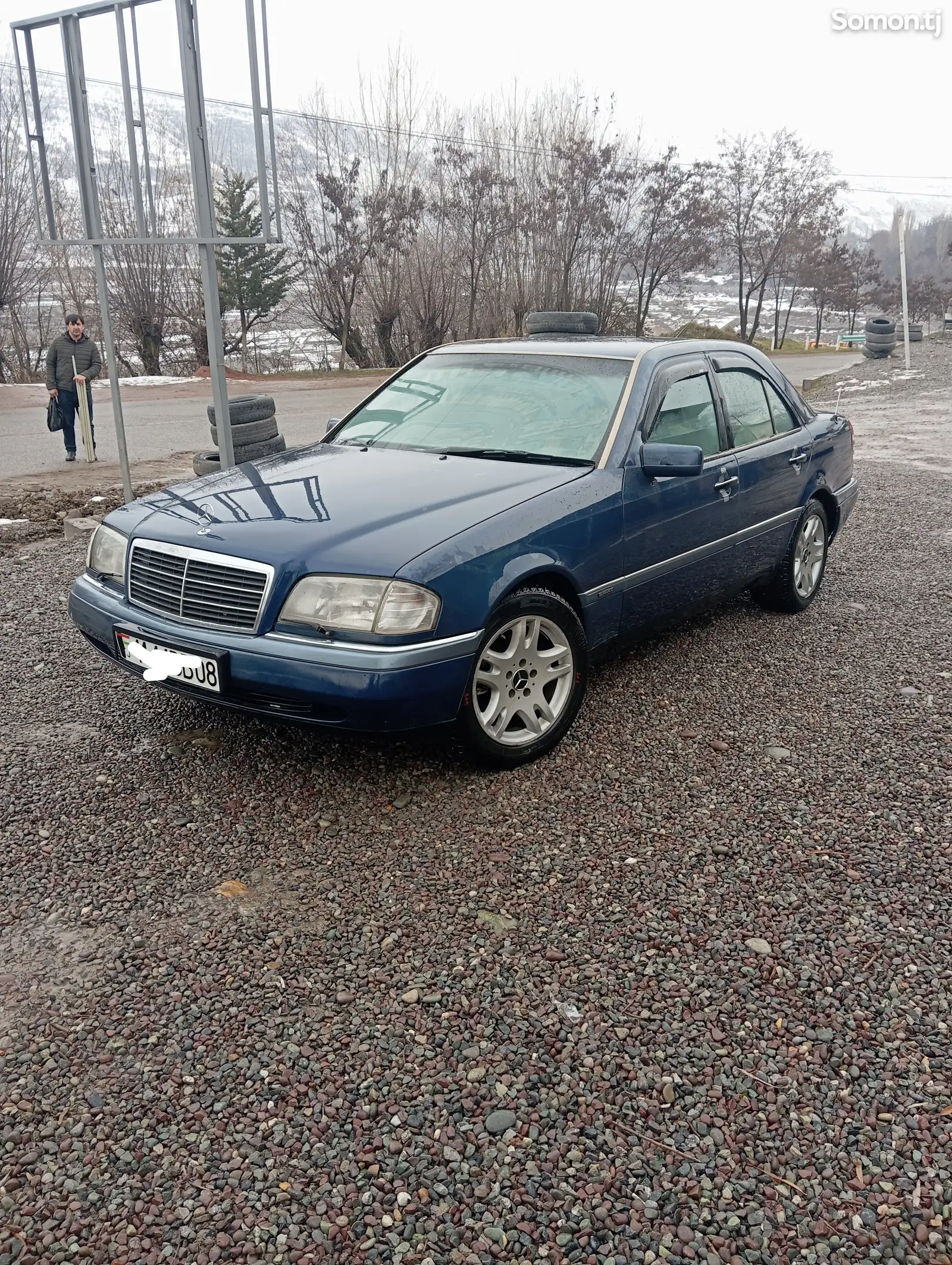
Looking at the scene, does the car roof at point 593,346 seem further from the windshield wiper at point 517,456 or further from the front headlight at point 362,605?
the front headlight at point 362,605

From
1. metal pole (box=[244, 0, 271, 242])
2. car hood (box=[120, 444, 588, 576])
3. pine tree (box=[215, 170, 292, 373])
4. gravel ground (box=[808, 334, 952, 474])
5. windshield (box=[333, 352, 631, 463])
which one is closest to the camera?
car hood (box=[120, 444, 588, 576])

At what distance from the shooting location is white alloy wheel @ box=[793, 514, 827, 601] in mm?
5910

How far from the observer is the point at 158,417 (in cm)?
1872

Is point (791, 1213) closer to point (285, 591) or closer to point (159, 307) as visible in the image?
point (285, 591)

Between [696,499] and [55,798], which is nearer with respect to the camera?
[55,798]

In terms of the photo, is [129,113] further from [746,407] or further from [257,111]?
[746,407]

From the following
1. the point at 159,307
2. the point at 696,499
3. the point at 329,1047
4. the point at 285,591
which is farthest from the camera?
the point at 159,307

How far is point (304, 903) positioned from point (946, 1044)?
180 cm

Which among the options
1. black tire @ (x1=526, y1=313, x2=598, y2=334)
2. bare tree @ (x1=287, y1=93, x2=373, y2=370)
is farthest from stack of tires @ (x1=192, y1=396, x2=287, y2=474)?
bare tree @ (x1=287, y1=93, x2=373, y2=370)

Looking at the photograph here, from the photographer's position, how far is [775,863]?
3297 mm

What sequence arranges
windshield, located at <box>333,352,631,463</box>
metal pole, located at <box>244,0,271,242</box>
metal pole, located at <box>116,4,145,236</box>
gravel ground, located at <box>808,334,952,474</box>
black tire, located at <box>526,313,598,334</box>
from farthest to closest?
gravel ground, located at <box>808,334,952,474</box> → black tire, located at <box>526,313,598,334</box> → metal pole, located at <box>116,4,145,236</box> → metal pole, located at <box>244,0,271,242</box> → windshield, located at <box>333,352,631,463</box>

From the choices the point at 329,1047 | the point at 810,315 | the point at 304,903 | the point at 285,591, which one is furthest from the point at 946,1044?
the point at 810,315

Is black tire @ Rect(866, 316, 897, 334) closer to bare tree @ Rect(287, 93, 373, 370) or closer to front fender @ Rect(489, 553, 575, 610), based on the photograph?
bare tree @ Rect(287, 93, 373, 370)

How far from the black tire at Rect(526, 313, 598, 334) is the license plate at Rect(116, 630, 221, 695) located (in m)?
5.03
